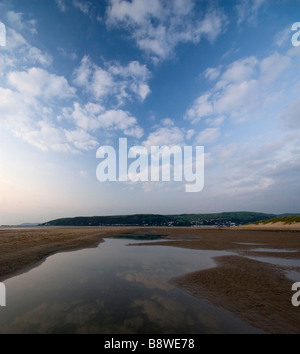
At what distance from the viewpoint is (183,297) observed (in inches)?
417

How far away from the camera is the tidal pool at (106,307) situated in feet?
24.7

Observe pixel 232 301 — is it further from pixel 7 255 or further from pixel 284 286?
pixel 7 255

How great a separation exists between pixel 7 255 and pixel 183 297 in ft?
64.4

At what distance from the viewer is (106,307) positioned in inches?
367

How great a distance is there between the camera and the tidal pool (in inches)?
296

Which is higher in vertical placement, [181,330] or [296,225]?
[181,330]

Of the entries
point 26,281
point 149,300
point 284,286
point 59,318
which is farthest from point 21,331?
point 284,286

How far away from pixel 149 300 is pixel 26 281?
9537 mm

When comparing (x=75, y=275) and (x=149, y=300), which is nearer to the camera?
(x=149, y=300)
